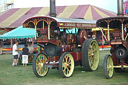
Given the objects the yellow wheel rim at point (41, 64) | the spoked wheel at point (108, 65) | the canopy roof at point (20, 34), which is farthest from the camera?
the canopy roof at point (20, 34)

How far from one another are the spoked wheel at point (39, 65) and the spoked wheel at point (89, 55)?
4.84 ft

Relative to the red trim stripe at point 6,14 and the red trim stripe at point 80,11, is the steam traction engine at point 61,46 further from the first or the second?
the red trim stripe at point 6,14

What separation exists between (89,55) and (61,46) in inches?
52.8

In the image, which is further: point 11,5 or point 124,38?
point 11,5

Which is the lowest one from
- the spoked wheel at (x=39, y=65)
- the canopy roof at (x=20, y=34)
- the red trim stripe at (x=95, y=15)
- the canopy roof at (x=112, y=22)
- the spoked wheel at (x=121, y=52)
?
the spoked wheel at (x=39, y=65)

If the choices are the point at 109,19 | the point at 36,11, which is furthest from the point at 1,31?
the point at 109,19

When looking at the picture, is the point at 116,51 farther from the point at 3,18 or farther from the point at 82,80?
the point at 3,18

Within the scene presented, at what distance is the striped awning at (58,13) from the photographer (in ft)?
78.6

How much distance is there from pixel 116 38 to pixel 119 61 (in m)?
0.94

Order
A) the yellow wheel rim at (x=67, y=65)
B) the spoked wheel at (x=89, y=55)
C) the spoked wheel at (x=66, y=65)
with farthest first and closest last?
the spoked wheel at (x=89, y=55) → the yellow wheel rim at (x=67, y=65) → the spoked wheel at (x=66, y=65)

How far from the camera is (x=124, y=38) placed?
7.89 m

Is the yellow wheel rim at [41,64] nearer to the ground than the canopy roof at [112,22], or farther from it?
nearer to the ground

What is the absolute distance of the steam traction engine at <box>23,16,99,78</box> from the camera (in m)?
8.45

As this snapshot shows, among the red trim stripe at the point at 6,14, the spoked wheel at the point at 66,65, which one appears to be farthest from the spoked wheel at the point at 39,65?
the red trim stripe at the point at 6,14
